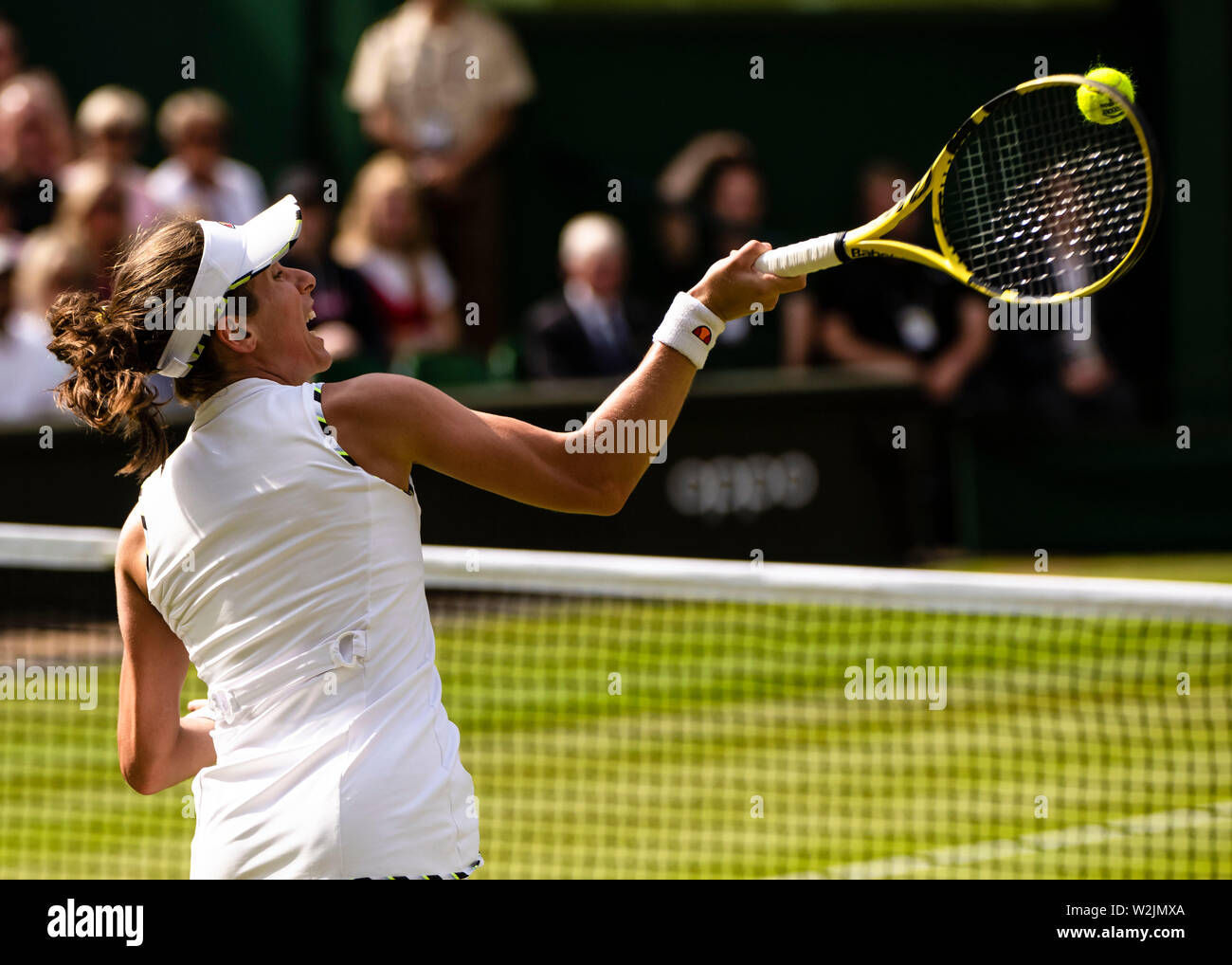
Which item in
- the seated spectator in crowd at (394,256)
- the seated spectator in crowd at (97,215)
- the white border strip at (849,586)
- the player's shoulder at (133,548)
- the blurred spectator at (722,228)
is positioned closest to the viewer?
the player's shoulder at (133,548)

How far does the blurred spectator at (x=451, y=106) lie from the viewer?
11016 mm

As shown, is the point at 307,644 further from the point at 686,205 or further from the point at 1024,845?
the point at 686,205

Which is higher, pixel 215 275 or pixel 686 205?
pixel 686 205

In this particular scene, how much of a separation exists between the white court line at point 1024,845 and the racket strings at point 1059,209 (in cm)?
→ 239

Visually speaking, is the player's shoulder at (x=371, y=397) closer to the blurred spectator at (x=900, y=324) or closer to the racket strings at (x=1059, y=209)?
the racket strings at (x=1059, y=209)

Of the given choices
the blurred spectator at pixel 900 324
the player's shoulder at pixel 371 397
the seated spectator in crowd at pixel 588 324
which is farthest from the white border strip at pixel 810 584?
the blurred spectator at pixel 900 324

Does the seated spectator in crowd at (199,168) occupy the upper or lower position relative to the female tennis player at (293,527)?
upper

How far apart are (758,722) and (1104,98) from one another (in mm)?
4879

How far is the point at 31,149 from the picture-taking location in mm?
9867

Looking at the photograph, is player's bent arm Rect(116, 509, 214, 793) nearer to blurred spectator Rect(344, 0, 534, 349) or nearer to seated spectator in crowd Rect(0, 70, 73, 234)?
seated spectator in crowd Rect(0, 70, 73, 234)

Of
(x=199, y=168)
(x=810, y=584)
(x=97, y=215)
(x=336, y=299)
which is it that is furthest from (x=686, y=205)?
(x=810, y=584)

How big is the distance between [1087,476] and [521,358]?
158 inches

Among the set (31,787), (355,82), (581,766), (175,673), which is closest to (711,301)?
(175,673)

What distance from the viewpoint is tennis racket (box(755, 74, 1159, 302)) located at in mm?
3152
